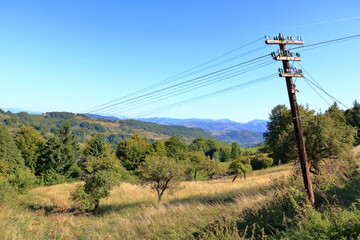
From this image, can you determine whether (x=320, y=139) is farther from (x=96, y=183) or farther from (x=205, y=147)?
(x=205, y=147)

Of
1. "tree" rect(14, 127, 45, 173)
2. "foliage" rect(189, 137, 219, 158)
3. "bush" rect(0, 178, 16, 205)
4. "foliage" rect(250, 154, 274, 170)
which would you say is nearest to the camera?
"bush" rect(0, 178, 16, 205)

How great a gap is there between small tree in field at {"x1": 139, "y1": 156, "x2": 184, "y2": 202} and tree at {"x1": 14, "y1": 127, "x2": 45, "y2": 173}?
153 feet

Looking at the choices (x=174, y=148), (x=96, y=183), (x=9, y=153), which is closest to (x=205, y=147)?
(x=174, y=148)

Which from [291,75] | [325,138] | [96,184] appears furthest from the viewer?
[96,184]

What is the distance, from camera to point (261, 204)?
33.0 feet

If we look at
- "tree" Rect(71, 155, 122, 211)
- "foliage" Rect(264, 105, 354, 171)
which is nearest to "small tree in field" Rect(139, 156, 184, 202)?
"tree" Rect(71, 155, 122, 211)

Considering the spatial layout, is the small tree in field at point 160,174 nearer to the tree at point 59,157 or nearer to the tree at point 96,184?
the tree at point 96,184

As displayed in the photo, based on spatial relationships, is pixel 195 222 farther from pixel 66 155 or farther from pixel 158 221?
pixel 66 155

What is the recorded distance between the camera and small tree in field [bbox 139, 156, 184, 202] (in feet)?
72.5

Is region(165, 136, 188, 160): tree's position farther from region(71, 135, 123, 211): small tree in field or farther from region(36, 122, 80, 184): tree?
→ region(71, 135, 123, 211): small tree in field

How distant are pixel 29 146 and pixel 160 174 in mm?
52737

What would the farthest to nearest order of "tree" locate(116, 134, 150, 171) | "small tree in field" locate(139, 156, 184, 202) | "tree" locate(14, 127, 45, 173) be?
"tree" locate(116, 134, 150, 171)
"tree" locate(14, 127, 45, 173)
"small tree in field" locate(139, 156, 184, 202)

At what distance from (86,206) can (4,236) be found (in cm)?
1506

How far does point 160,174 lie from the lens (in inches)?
867
